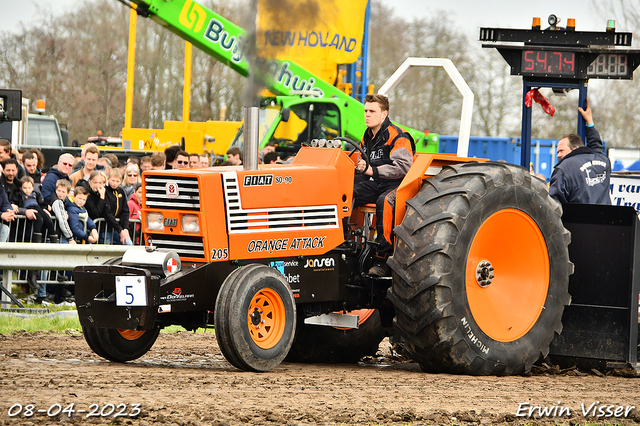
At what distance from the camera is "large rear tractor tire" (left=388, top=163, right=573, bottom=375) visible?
239 inches

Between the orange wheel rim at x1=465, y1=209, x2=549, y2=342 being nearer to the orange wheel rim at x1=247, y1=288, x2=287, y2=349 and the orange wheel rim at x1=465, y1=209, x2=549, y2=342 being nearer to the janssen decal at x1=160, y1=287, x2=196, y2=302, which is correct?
the orange wheel rim at x1=247, y1=288, x2=287, y2=349

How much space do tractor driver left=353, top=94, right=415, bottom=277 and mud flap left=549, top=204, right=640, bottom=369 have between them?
5.08ft

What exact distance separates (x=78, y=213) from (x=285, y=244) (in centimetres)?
524

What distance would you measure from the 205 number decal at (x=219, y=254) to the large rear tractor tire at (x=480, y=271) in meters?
1.20

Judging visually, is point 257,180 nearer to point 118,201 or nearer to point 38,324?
point 38,324

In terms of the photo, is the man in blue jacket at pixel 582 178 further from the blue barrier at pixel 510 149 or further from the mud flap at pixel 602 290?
the blue barrier at pixel 510 149

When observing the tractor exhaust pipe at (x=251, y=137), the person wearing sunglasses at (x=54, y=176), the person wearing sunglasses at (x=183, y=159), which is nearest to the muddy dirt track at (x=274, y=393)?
the tractor exhaust pipe at (x=251, y=137)

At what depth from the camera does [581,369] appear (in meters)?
6.92

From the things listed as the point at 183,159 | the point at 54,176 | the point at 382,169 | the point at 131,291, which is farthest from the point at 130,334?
the point at 183,159

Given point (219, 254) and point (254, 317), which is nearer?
point (254, 317)

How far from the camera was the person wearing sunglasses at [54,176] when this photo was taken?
11070 millimetres

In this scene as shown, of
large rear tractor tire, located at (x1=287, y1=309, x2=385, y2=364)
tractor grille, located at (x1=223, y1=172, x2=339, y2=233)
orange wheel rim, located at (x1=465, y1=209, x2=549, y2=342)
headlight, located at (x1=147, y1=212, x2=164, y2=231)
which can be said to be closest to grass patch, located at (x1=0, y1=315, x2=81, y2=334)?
large rear tractor tire, located at (x1=287, y1=309, x2=385, y2=364)

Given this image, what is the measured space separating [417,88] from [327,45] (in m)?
15.9

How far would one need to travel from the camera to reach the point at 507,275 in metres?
6.71
